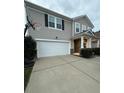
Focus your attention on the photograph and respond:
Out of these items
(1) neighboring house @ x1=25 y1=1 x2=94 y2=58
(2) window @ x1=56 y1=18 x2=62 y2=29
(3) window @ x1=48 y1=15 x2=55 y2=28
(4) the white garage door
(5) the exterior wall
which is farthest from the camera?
(2) window @ x1=56 y1=18 x2=62 y2=29

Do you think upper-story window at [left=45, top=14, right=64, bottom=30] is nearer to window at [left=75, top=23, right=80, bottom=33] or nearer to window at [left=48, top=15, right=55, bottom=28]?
window at [left=48, top=15, right=55, bottom=28]

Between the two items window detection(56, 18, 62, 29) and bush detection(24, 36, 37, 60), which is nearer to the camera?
bush detection(24, 36, 37, 60)

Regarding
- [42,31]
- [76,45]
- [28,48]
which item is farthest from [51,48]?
[76,45]

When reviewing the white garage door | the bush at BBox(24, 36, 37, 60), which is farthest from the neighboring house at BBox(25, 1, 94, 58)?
the bush at BBox(24, 36, 37, 60)

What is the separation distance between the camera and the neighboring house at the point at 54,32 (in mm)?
9395

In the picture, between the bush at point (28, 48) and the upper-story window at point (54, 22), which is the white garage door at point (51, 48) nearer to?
the upper-story window at point (54, 22)

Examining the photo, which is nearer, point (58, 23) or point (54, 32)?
point (54, 32)

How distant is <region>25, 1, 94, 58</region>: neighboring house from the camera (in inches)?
370

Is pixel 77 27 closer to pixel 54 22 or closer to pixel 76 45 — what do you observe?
pixel 76 45

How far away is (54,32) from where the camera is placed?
35.8 feet

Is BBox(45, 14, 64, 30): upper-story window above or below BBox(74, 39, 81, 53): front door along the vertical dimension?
above

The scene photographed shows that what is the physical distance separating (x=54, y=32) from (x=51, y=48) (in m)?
2.29
